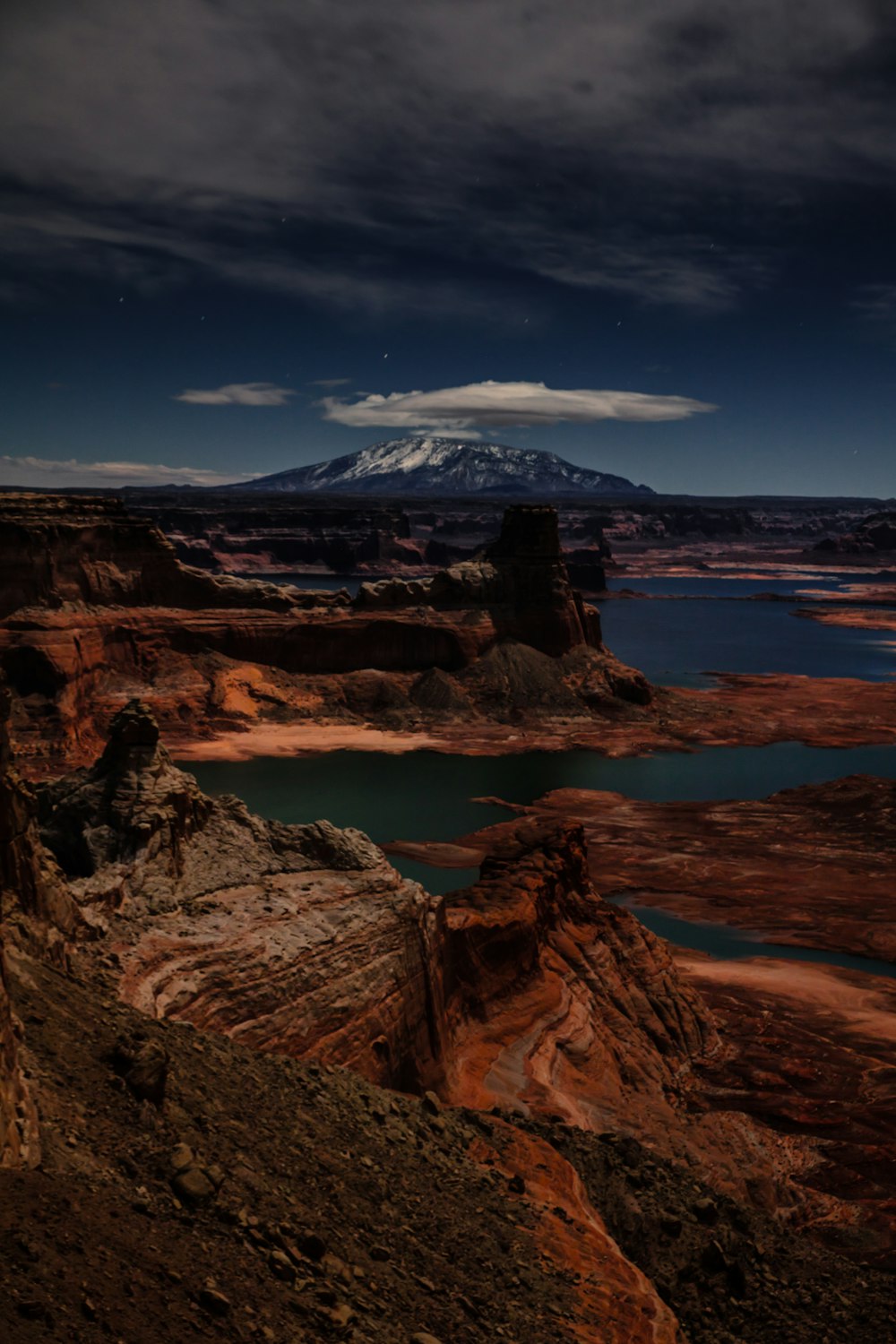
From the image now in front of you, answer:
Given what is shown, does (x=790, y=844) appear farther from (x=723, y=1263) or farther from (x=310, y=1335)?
(x=310, y=1335)

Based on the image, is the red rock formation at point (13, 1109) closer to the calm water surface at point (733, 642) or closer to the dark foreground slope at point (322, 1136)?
the dark foreground slope at point (322, 1136)

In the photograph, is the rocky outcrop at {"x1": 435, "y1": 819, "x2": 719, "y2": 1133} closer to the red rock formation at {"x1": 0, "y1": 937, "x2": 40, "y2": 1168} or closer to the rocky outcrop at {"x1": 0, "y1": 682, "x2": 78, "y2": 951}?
the rocky outcrop at {"x1": 0, "y1": 682, "x2": 78, "y2": 951}

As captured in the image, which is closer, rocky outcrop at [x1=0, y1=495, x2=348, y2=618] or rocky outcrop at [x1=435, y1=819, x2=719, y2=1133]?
rocky outcrop at [x1=435, y1=819, x2=719, y2=1133]

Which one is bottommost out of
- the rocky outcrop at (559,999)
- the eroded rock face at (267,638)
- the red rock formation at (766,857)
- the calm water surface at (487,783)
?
the red rock formation at (766,857)

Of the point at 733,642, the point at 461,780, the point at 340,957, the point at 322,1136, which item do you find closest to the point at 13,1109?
the point at 322,1136

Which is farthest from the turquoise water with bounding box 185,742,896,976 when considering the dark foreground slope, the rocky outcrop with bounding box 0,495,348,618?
the dark foreground slope

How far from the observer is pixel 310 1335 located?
8750mm

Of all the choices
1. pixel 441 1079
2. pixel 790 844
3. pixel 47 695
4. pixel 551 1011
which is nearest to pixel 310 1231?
pixel 441 1079

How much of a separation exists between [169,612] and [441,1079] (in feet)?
185

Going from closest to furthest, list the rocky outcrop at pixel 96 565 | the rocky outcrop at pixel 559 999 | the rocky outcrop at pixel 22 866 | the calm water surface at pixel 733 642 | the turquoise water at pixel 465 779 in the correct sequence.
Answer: the rocky outcrop at pixel 22 866, the rocky outcrop at pixel 559 999, the turquoise water at pixel 465 779, the rocky outcrop at pixel 96 565, the calm water surface at pixel 733 642

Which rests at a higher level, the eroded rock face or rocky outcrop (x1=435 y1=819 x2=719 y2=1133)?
the eroded rock face

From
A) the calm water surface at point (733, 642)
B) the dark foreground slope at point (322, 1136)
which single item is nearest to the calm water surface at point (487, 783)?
the dark foreground slope at point (322, 1136)

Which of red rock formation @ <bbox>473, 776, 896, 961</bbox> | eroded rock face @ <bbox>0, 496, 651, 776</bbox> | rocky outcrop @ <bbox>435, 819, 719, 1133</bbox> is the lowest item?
red rock formation @ <bbox>473, 776, 896, 961</bbox>

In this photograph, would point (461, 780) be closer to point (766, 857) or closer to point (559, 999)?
point (766, 857)
